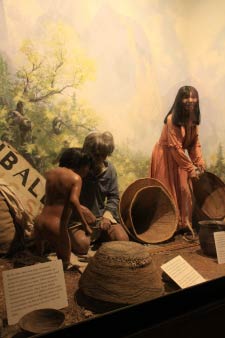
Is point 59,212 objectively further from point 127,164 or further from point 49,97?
point 127,164

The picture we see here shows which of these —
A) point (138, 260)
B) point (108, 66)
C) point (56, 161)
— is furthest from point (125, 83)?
point (138, 260)

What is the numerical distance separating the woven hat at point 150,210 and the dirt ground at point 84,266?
115 mm

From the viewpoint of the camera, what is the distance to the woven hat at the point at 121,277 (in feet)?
5.52

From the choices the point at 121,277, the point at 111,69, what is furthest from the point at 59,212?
the point at 111,69

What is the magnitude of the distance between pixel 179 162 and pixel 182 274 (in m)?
1.32

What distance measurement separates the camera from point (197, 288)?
1.87 m

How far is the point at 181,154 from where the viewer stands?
3.06 metres

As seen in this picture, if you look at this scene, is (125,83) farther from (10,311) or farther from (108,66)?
(10,311)

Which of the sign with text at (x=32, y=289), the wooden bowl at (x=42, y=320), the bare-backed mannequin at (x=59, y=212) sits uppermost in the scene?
the bare-backed mannequin at (x=59, y=212)

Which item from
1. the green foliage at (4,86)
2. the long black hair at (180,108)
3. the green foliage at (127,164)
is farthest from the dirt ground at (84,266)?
the long black hair at (180,108)

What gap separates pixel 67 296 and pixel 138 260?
43 cm

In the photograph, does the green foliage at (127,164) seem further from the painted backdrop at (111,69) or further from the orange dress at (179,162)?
the orange dress at (179,162)

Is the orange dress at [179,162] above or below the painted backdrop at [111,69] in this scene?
below

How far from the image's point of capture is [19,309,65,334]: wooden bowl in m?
1.41
